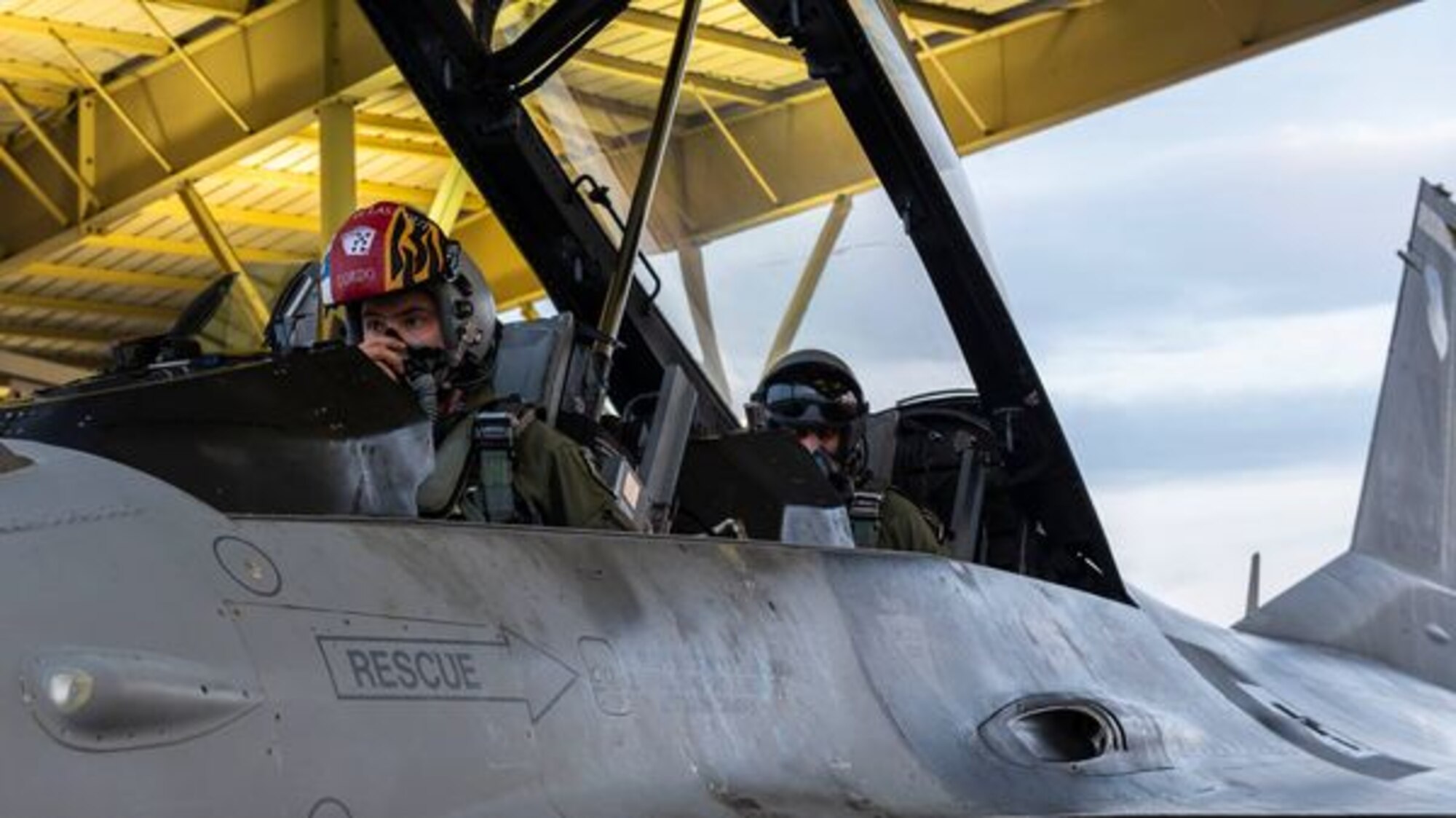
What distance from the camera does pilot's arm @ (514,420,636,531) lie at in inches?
164

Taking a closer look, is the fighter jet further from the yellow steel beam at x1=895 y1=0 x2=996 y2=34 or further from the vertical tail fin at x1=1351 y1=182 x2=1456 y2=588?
the yellow steel beam at x1=895 y1=0 x2=996 y2=34

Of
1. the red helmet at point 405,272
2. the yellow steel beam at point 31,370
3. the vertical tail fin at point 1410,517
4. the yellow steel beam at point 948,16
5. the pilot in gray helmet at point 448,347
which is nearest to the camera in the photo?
the pilot in gray helmet at point 448,347

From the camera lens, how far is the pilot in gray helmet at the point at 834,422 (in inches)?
233

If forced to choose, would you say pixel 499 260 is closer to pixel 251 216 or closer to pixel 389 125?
pixel 389 125

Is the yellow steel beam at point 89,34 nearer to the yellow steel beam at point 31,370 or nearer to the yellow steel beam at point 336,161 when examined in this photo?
the yellow steel beam at point 336,161

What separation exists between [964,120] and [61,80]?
7.51 metres

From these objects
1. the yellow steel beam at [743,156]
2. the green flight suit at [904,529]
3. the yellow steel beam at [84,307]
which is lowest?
the green flight suit at [904,529]

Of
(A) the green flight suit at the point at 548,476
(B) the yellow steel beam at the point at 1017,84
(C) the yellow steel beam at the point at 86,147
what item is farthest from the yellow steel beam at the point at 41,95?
(A) the green flight suit at the point at 548,476

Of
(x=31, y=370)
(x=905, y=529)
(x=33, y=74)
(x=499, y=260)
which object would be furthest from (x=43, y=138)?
(x=905, y=529)

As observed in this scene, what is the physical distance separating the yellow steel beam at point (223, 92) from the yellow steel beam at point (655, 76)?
10026 mm

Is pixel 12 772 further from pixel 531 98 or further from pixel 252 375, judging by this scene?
pixel 531 98

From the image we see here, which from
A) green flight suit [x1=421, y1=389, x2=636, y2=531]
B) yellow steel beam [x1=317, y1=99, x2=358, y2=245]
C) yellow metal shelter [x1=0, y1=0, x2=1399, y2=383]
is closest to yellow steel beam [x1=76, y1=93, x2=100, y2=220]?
yellow metal shelter [x1=0, y1=0, x2=1399, y2=383]

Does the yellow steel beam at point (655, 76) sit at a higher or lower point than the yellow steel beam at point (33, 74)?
lower

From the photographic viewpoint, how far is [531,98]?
19.0ft
